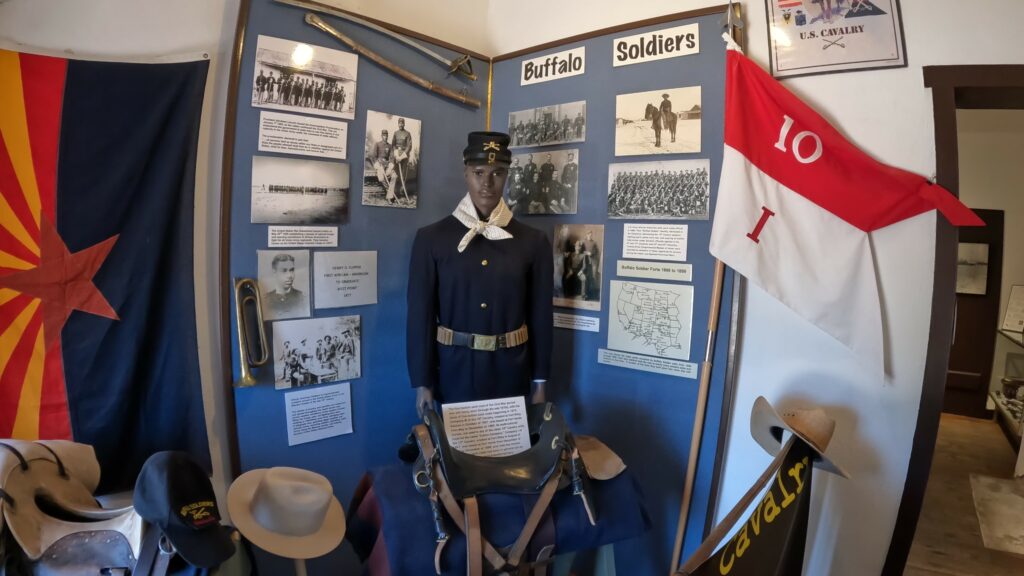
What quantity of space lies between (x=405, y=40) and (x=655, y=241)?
1233 mm

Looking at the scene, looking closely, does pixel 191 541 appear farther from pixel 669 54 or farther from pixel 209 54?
pixel 669 54

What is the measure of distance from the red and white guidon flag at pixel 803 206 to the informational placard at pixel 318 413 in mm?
1428

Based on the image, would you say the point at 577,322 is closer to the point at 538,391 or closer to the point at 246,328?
the point at 538,391

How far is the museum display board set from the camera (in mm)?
1734

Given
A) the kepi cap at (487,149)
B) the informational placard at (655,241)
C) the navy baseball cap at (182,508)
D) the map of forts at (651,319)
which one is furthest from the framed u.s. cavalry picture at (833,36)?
the navy baseball cap at (182,508)

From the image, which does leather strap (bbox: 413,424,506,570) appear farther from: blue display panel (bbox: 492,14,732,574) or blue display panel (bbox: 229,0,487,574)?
blue display panel (bbox: 492,14,732,574)

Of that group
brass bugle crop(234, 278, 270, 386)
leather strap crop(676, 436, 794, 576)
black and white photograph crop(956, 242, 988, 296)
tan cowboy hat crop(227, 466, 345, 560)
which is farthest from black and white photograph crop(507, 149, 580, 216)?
black and white photograph crop(956, 242, 988, 296)

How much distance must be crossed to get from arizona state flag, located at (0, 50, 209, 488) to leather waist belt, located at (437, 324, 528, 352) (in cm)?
79

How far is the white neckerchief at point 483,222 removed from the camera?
5.75 feet

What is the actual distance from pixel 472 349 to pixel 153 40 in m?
1.36

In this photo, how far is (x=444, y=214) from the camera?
85.9 inches

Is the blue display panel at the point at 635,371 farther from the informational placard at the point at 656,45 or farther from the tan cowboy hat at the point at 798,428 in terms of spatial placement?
the tan cowboy hat at the point at 798,428

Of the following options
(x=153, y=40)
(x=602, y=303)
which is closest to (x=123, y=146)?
(x=153, y=40)

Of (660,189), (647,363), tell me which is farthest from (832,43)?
(647,363)
